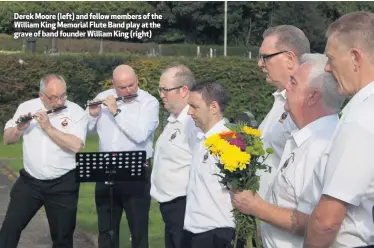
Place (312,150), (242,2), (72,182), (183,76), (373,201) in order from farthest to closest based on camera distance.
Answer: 1. (242,2)
2. (72,182)
3. (183,76)
4. (312,150)
5. (373,201)

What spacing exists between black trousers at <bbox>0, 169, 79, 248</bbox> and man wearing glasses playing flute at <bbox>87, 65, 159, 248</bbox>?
46cm

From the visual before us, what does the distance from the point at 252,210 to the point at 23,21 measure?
131 feet

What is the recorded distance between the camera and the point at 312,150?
12.0 ft

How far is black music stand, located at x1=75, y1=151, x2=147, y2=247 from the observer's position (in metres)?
7.23

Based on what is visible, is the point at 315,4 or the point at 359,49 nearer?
the point at 359,49

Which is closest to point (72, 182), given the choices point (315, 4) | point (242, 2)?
point (242, 2)

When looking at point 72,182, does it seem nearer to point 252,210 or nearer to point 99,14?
point 252,210

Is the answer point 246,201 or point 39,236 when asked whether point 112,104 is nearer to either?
point 39,236

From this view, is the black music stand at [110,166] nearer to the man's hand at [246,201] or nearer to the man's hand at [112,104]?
the man's hand at [112,104]

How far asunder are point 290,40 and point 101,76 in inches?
690

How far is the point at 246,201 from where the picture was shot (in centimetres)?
369

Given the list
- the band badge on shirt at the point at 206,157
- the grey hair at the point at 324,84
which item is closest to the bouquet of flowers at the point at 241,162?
the grey hair at the point at 324,84

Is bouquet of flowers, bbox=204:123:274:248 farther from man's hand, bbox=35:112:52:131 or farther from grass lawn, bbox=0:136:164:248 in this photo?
grass lawn, bbox=0:136:164:248

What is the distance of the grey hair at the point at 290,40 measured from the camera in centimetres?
495
